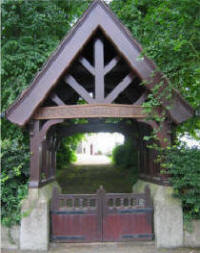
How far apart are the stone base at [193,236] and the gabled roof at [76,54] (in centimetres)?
236

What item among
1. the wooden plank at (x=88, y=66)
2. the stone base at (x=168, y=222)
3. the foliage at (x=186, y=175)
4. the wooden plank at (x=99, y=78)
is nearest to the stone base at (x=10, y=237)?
the stone base at (x=168, y=222)

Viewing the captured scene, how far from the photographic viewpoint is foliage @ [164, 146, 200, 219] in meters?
5.05

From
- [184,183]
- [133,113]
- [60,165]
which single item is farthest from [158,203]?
[60,165]

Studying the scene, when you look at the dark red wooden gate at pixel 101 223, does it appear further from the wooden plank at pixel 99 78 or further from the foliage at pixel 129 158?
the foliage at pixel 129 158

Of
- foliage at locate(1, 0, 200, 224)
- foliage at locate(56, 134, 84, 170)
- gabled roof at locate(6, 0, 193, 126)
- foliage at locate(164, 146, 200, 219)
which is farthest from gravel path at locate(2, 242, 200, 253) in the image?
foliage at locate(56, 134, 84, 170)

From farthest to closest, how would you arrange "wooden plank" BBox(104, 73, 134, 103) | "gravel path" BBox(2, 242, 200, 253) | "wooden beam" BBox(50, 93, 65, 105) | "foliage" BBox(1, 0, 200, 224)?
"wooden beam" BBox(50, 93, 65, 105) → "wooden plank" BBox(104, 73, 134, 103) → "gravel path" BBox(2, 242, 200, 253) → "foliage" BBox(1, 0, 200, 224)

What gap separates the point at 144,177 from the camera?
6.90m

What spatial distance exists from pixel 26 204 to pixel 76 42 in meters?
3.65

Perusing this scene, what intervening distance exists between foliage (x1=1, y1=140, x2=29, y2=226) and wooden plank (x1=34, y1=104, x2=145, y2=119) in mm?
1032

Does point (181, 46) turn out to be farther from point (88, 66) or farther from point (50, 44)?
point (50, 44)

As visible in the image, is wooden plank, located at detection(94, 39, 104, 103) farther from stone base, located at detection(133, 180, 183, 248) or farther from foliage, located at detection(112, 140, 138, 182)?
foliage, located at detection(112, 140, 138, 182)

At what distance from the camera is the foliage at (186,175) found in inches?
199

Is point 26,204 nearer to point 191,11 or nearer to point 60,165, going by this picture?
point 191,11

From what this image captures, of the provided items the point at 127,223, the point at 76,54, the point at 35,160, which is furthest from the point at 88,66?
the point at 127,223
